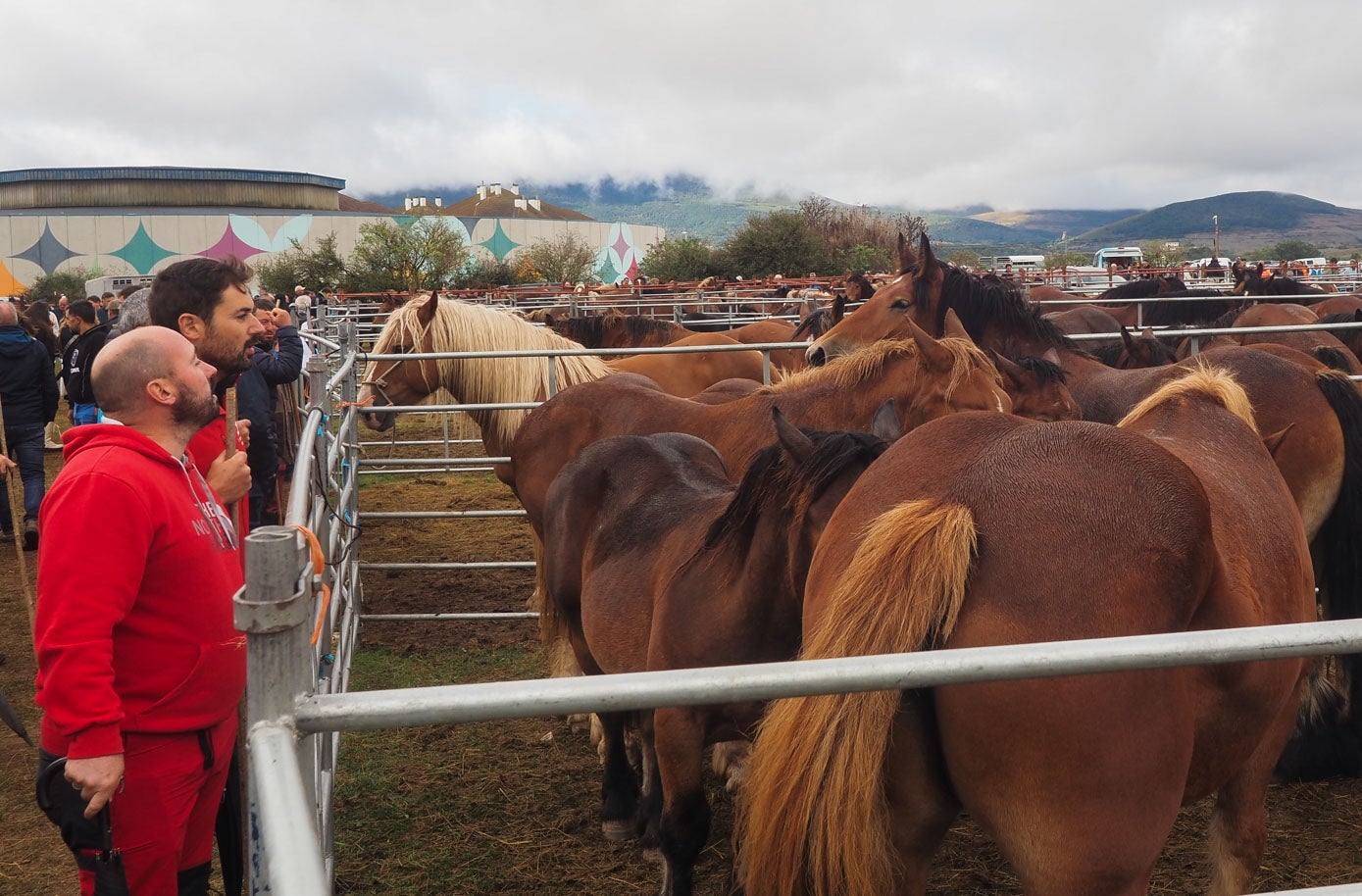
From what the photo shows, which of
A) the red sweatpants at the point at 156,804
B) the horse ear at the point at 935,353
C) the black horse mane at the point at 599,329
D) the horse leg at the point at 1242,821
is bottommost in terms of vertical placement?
the horse leg at the point at 1242,821

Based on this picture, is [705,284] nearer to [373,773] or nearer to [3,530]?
[3,530]

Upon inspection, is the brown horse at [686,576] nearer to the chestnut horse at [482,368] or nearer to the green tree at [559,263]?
the chestnut horse at [482,368]

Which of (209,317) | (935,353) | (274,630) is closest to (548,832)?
(209,317)

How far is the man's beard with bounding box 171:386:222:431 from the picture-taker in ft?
6.81

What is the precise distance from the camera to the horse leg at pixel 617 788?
12.6 feet

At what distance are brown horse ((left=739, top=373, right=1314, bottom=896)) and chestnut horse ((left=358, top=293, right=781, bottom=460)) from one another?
16.8ft

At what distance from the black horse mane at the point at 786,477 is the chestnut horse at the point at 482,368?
3914mm

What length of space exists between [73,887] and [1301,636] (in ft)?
12.9

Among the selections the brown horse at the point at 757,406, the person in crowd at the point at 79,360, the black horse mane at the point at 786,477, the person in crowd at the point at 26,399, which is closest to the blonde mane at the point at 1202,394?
the black horse mane at the point at 786,477

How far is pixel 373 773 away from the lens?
4.23 metres

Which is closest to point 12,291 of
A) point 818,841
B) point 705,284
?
point 705,284

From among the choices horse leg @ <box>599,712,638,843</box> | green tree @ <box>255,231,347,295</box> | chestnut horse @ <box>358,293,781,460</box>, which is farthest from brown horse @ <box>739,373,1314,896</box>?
green tree @ <box>255,231,347,295</box>

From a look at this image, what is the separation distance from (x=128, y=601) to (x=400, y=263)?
29456 mm

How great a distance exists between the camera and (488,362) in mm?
7109
